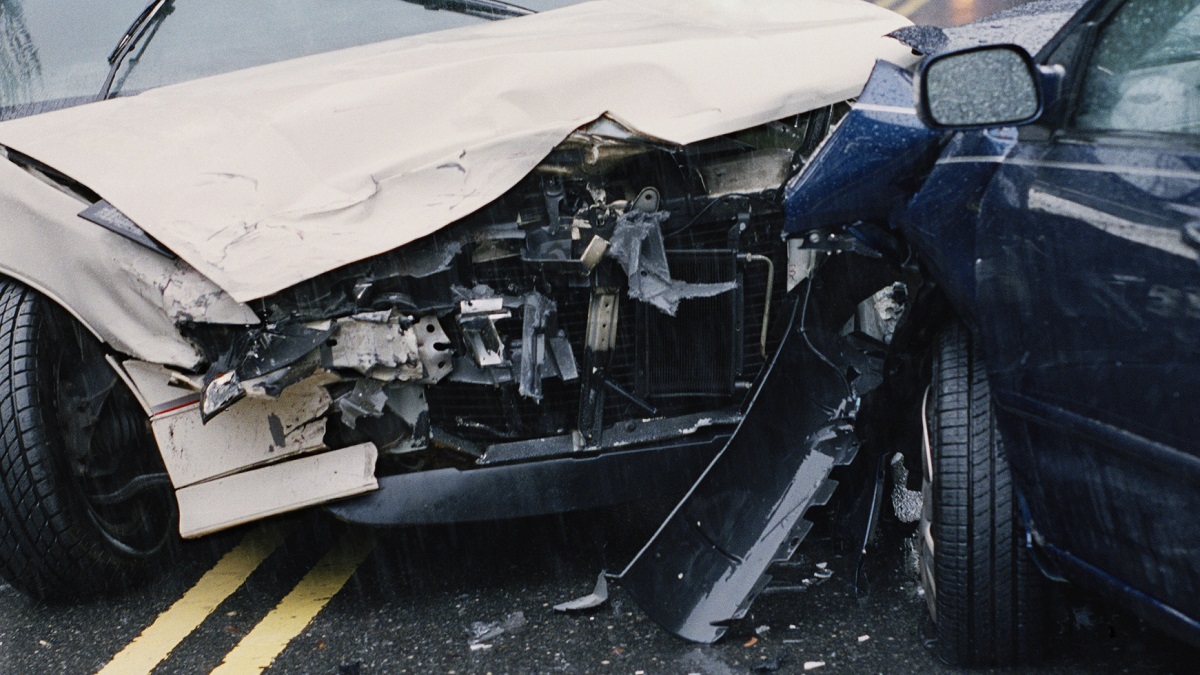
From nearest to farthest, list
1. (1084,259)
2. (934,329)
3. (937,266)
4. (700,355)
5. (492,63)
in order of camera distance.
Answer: (1084,259), (937,266), (934,329), (700,355), (492,63)

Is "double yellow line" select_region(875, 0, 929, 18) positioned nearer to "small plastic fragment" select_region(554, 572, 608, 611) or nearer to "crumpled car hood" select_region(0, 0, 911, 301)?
"crumpled car hood" select_region(0, 0, 911, 301)

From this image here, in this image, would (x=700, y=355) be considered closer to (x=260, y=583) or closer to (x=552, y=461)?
(x=552, y=461)

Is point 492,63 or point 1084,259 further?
point 492,63

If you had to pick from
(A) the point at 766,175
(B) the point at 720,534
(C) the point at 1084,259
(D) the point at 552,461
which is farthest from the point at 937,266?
(D) the point at 552,461

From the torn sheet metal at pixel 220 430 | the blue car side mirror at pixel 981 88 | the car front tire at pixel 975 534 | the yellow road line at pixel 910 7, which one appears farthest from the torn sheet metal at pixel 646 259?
the yellow road line at pixel 910 7

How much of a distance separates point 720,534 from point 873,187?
0.99 metres

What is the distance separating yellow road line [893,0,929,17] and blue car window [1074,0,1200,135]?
11.7 m

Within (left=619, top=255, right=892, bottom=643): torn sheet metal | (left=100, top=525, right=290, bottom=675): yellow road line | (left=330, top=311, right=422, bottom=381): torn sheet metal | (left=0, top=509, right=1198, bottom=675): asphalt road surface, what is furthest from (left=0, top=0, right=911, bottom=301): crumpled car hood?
(left=100, top=525, right=290, bottom=675): yellow road line

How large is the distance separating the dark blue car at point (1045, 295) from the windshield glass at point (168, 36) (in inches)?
83.4

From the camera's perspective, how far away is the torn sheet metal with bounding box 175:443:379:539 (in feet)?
10.6

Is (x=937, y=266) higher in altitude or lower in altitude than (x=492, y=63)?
lower

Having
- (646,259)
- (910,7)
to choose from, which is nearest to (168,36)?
(646,259)

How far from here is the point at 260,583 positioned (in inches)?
151

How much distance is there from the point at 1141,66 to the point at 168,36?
3.33m
